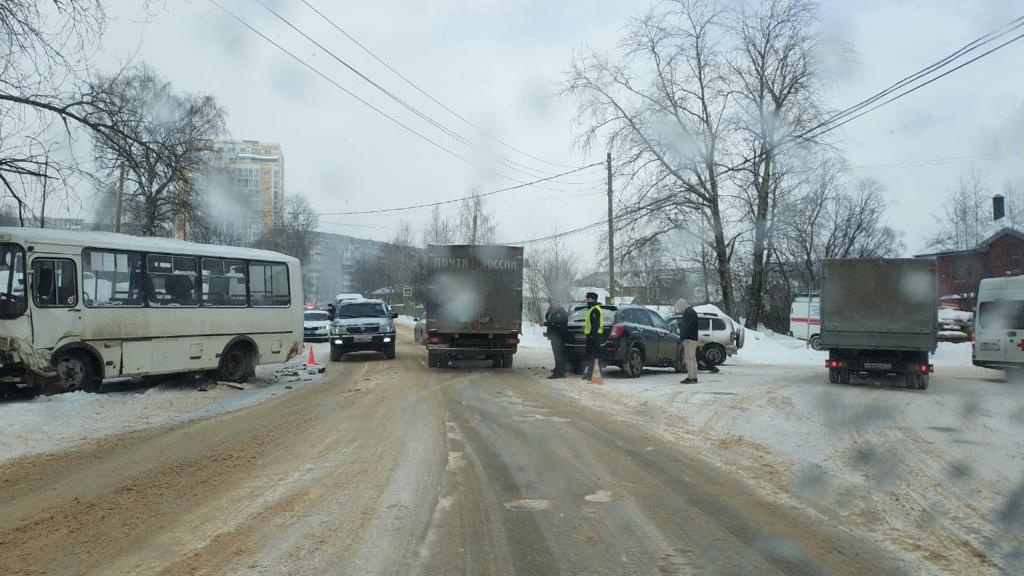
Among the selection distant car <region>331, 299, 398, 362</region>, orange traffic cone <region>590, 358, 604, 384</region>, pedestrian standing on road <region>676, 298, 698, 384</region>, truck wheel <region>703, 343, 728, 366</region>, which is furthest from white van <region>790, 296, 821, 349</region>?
orange traffic cone <region>590, 358, 604, 384</region>

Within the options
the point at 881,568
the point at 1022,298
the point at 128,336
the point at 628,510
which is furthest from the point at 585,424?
the point at 1022,298

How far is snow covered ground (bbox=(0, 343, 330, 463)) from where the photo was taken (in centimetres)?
933

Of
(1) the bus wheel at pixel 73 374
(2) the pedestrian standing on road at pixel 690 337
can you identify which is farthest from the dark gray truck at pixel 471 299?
(1) the bus wheel at pixel 73 374

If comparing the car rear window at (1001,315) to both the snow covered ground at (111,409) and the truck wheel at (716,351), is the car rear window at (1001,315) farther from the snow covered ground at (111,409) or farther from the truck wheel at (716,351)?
the snow covered ground at (111,409)

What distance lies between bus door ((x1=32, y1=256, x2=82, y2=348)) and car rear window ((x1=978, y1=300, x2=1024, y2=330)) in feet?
65.3

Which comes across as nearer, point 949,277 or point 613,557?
point 613,557

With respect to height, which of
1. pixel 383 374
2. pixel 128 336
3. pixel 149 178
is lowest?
pixel 383 374

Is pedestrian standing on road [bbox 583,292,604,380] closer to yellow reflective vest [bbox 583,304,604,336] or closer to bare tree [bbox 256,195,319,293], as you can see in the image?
yellow reflective vest [bbox 583,304,604,336]

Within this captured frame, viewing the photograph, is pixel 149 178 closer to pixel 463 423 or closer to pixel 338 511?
pixel 463 423

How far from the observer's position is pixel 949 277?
39.9 m

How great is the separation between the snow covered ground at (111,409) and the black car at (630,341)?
268 inches

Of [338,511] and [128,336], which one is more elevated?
[128,336]

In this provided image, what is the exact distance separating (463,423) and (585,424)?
5.51ft

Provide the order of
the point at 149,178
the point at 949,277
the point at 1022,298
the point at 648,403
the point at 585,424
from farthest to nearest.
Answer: the point at 949,277
the point at 1022,298
the point at 149,178
the point at 648,403
the point at 585,424
